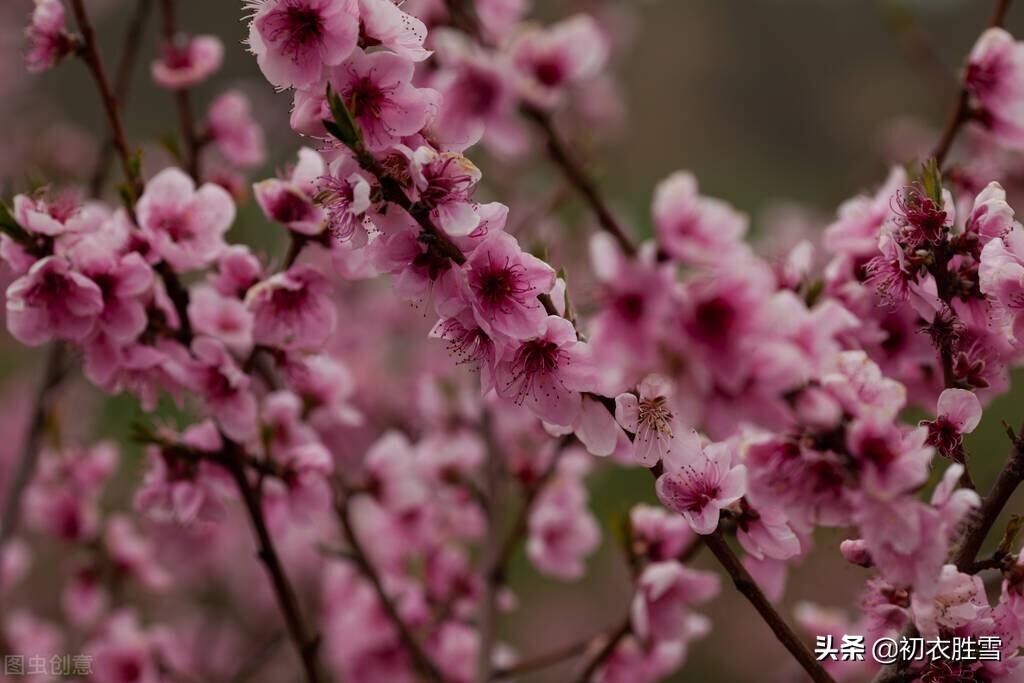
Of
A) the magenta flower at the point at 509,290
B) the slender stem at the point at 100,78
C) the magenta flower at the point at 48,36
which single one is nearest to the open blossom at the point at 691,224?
the magenta flower at the point at 509,290

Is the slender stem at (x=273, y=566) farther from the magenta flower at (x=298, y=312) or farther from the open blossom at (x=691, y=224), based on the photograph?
the open blossom at (x=691, y=224)

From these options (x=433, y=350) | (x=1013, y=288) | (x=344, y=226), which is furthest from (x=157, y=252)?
(x=433, y=350)

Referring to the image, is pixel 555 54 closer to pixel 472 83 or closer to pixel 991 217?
pixel 472 83

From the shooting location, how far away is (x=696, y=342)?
2.02 ft

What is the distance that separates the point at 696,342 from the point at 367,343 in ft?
7.19

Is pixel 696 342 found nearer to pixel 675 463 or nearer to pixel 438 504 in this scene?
pixel 675 463

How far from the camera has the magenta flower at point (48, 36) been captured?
3.68ft

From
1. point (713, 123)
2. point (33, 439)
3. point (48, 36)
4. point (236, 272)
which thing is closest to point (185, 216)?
point (236, 272)

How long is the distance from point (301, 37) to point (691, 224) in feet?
1.22

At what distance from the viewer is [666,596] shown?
115 centimetres

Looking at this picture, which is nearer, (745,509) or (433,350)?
(745,509)

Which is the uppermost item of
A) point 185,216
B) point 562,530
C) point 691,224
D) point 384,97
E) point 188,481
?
Answer: point 691,224

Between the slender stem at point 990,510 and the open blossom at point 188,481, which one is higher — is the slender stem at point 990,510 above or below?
above

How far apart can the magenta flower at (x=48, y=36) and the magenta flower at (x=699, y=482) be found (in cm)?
91
